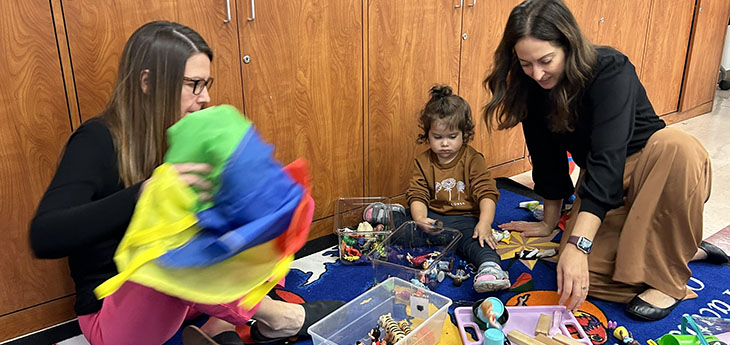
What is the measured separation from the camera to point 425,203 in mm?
1949

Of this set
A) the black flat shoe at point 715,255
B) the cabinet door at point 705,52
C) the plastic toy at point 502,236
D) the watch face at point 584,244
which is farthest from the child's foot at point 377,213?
the cabinet door at point 705,52

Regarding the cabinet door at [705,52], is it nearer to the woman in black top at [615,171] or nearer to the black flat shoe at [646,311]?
the woman in black top at [615,171]

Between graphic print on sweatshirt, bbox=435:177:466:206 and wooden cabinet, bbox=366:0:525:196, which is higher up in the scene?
wooden cabinet, bbox=366:0:525:196

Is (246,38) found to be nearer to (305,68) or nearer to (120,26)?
(305,68)

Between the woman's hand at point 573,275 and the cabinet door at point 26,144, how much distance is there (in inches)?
51.7

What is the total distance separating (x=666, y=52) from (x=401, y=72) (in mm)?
2030

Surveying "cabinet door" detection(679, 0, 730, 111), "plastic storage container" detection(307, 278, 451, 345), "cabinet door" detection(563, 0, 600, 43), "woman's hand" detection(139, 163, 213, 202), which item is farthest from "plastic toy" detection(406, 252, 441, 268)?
"cabinet door" detection(679, 0, 730, 111)

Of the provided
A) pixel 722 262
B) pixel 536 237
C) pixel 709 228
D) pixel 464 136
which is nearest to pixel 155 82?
pixel 464 136

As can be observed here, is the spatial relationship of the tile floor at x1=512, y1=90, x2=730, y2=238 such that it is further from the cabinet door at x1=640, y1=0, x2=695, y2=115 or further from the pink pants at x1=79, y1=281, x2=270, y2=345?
the pink pants at x1=79, y1=281, x2=270, y2=345

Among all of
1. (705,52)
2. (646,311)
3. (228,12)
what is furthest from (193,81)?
(705,52)

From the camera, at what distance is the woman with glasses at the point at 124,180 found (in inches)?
34.7

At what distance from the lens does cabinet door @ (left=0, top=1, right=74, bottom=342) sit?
129 centimetres

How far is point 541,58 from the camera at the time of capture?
1.38 m

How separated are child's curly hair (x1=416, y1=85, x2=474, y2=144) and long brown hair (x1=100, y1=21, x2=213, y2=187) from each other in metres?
1.00
